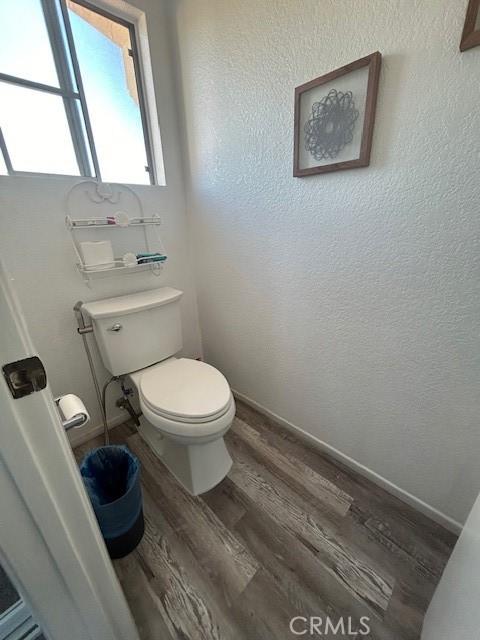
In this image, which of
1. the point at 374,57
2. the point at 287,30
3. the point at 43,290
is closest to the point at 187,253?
the point at 43,290

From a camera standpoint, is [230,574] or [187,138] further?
[187,138]

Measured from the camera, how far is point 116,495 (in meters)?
1.04

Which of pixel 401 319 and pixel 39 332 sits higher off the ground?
pixel 401 319

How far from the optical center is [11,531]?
371mm

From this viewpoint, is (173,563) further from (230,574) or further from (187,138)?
(187,138)

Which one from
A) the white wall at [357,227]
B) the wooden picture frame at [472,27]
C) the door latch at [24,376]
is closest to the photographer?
the door latch at [24,376]

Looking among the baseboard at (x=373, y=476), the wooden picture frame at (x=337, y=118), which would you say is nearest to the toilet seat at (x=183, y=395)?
the baseboard at (x=373, y=476)

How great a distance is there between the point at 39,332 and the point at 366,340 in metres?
1.48

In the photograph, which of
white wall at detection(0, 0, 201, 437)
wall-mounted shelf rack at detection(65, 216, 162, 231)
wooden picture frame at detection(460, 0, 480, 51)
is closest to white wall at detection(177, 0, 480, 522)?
wooden picture frame at detection(460, 0, 480, 51)

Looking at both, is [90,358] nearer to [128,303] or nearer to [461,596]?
[128,303]

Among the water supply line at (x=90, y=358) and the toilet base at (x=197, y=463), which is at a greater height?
the water supply line at (x=90, y=358)

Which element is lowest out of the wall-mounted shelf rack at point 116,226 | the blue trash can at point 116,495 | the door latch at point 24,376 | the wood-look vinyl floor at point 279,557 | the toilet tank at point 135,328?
the wood-look vinyl floor at point 279,557

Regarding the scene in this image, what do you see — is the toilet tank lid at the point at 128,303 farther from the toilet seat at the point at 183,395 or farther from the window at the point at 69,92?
the window at the point at 69,92

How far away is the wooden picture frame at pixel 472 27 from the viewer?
63cm
